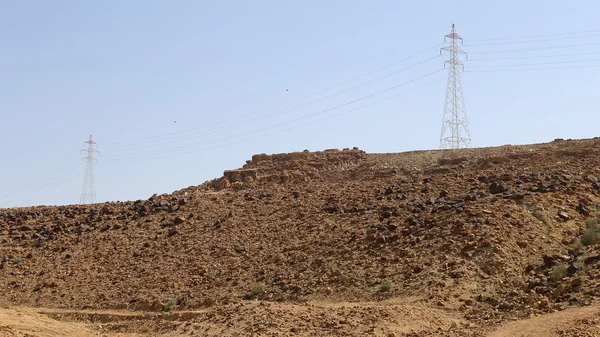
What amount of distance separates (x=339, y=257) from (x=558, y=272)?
6594 millimetres

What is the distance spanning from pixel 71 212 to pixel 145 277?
1048cm

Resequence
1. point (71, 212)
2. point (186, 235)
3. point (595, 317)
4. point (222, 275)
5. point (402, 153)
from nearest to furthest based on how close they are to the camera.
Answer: point (595, 317)
point (222, 275)
point (186, 235)
point (71, 212)
point (402, 153)

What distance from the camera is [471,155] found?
3491cm

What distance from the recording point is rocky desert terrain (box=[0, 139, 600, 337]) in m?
18.0

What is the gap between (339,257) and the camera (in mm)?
23156

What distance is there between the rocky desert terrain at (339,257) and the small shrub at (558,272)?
40 millimetres

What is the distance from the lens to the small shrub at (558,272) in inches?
744

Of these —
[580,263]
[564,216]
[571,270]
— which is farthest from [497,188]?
[571,270]

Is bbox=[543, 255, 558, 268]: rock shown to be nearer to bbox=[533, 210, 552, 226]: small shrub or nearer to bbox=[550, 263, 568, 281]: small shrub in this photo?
bbox=[550, 263, 568, 281]: small shrub

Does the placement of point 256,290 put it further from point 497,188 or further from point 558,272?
point 497,188

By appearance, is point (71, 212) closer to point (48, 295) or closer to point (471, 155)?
point (48, 295)

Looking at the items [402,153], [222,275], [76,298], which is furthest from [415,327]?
[402,153]

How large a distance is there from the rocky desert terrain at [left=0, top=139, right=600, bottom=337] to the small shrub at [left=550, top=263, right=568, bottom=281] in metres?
0.04

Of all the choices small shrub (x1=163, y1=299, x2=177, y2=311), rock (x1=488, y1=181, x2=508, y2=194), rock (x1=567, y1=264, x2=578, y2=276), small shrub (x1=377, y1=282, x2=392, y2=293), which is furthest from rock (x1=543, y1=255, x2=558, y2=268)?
small shrub (x1=163, y1=299, x2=177, y2=311)
